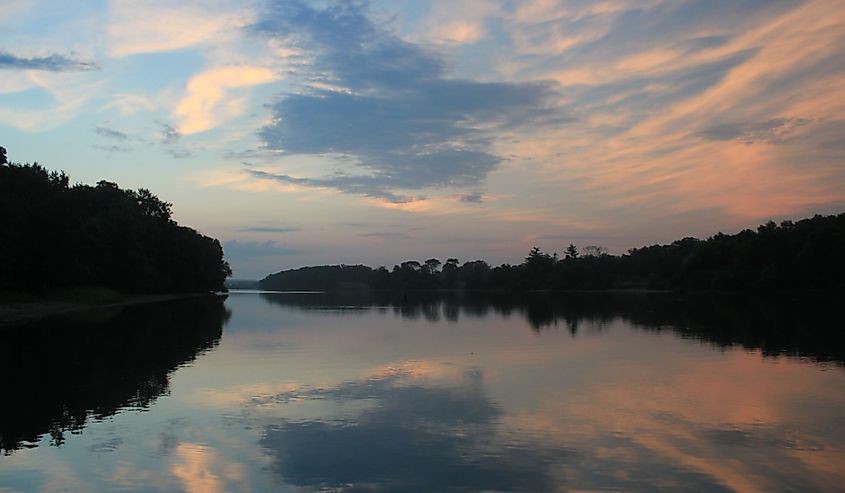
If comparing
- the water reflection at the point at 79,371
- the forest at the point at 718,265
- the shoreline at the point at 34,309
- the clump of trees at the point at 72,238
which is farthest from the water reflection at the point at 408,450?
the forest at the point at 718,265

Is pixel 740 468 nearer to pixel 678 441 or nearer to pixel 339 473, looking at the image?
pixel 678 441

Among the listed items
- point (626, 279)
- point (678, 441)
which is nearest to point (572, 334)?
point (678, 441)

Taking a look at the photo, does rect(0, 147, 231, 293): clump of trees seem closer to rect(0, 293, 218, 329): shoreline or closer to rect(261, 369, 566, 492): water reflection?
rect(0, 293, 218, 329): shoreline

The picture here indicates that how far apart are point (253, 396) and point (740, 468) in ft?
33.2

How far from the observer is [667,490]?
8719mm

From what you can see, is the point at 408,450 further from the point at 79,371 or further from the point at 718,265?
the point at 718,265

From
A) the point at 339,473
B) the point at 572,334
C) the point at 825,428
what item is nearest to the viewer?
the point at 339,473

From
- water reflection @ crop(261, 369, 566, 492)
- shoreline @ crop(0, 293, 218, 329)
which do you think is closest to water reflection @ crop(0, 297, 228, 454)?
water reflection @ crop(261, 369, 566, 492)

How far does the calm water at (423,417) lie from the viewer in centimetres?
938

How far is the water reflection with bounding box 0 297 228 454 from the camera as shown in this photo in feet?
42.1

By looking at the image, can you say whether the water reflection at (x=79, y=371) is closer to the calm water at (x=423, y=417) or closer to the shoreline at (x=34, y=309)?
the calm water at (x=423, y=417)

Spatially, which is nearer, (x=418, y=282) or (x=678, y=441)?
(x=678, y=441)

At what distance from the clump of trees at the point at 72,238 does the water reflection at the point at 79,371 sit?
17.6 meters

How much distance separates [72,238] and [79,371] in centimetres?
4073
